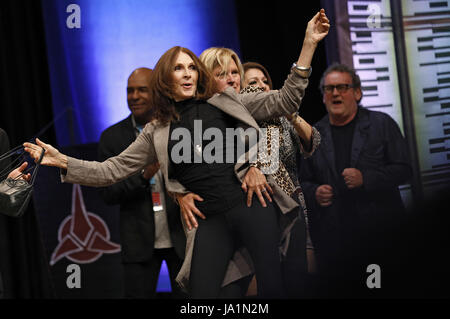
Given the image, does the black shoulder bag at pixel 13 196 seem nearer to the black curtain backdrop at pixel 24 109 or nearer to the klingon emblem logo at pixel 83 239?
the klingon emblem logo at pixel 83 239

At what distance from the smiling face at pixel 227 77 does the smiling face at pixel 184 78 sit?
24 centimetres

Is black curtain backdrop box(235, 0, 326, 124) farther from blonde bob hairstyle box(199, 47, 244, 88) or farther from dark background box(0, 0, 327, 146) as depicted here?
dark background box(0, 0, 327, 146)

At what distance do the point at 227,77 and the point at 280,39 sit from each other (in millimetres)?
841

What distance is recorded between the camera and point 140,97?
3.04 meters

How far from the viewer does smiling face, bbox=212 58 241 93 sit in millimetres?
2635

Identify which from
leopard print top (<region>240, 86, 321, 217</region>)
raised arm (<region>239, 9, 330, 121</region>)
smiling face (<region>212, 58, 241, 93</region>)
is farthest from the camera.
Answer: smiling face (<region>212, 58, 241, 93</region>)

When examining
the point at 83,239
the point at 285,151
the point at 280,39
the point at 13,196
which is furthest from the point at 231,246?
the point at 83,239

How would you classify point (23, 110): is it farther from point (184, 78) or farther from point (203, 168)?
point (203, 168)

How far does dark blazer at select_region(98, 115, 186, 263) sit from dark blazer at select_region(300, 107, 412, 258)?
77cm

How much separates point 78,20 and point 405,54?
74.7 inches

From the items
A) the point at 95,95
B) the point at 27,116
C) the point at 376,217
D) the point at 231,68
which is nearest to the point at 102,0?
the point at 95,95

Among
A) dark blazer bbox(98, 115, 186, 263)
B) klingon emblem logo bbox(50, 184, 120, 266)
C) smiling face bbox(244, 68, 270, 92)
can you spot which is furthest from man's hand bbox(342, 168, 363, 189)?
klingon emblem logo bbox(50, 184, 120, 266)
